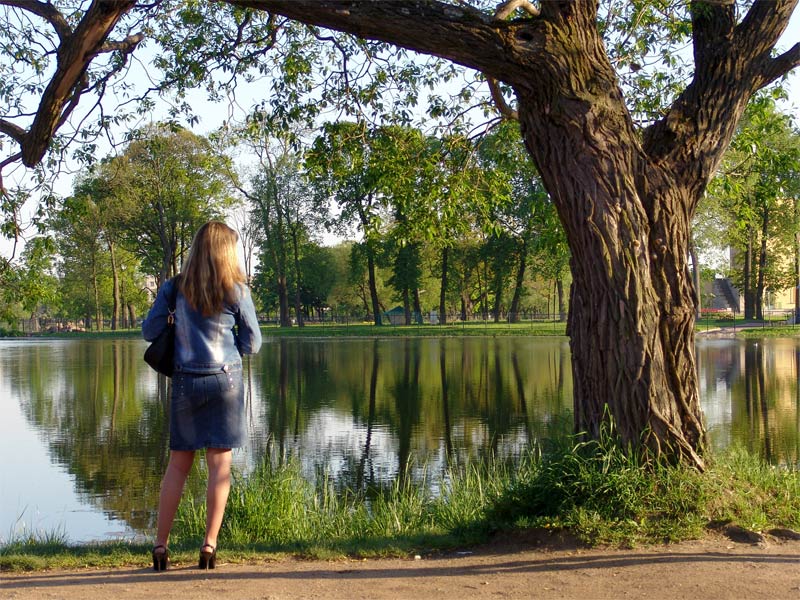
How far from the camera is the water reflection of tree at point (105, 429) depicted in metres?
12.5

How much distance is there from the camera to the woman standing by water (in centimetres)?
539

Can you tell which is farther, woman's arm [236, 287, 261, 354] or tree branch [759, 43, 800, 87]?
tree branch [759, 43, 800, 87]

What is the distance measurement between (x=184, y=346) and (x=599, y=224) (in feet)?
9.61

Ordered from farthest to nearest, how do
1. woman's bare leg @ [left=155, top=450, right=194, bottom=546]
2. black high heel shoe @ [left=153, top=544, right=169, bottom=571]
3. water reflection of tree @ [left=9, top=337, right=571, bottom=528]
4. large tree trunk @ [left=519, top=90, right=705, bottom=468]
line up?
1. water reflection of tree @ [left=9, top=337, right=571, bottom=528]
2. large tree trunk @ [left=519, top=90, right=705, bottom=468]
3. woman's bare leg @ [left=155, top=450, right=194, bottom=546]
4. black high heel shoe @ [left=153, top=544, right=169, bottom=571]

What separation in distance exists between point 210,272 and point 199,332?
361mm

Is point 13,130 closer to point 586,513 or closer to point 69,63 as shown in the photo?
point 69,63

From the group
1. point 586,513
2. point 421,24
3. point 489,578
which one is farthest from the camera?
point 421,24

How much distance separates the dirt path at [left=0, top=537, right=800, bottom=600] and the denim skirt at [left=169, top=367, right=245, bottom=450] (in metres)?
0.76

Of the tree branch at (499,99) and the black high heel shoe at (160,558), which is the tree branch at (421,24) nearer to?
the tree branch at (499,99)

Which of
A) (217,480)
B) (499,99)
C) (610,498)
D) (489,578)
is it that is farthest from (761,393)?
(217,480)

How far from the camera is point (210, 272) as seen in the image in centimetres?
541

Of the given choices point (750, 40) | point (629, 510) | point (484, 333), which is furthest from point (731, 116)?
point (484, 333)

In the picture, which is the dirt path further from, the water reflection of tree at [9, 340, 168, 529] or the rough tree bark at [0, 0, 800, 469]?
the water reflection of tree at [9, 340, 168, 529]

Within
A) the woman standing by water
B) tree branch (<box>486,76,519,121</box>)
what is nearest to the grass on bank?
the woman standing by water
